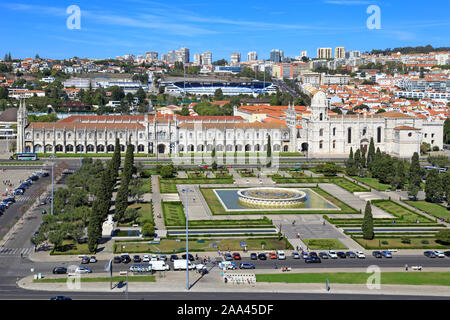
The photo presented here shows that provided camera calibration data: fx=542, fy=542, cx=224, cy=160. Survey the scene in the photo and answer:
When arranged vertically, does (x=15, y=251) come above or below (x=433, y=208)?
below

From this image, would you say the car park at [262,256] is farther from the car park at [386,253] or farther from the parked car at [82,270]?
the parked car at [82,270]

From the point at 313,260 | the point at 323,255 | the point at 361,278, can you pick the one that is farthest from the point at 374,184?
the point at 361,278

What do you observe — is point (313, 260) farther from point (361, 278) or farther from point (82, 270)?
point (82, 270)

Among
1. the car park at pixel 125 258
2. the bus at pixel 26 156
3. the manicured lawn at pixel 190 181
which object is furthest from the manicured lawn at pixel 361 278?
the bus at pixel 26 156

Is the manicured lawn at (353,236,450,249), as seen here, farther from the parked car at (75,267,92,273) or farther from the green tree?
the parked car at (75,267,92,273)

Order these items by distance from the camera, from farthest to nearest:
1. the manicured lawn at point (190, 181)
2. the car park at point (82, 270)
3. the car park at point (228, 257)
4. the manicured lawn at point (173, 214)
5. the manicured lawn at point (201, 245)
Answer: the manicured lawn at point (190, 181) < the manicured lawn at point (173, 214) < the manicured lawn at point (201, 245) < the car park at point (228, 257) < the car park at point (82, 270)

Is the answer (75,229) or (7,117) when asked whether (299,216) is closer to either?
(75,229)

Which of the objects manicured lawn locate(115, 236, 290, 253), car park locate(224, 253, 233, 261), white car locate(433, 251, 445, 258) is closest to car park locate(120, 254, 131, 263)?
manicured lawn locate(115, 236, 290, 253)

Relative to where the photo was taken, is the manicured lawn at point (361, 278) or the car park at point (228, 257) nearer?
the manicured lawn at point (361, 278)
